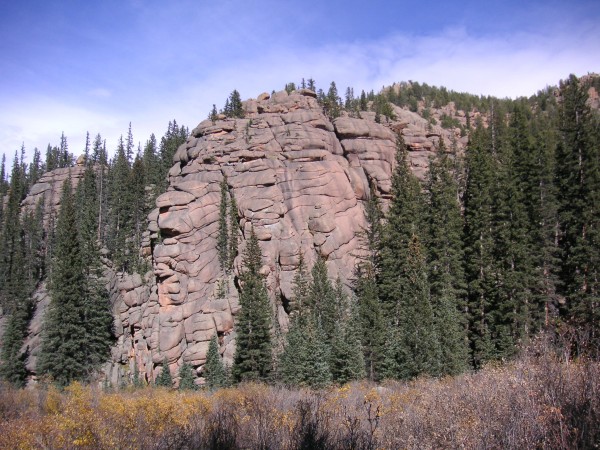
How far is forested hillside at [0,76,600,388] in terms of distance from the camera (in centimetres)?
3659

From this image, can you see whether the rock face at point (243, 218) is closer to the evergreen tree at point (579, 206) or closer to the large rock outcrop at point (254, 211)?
the large rock outcrop at point (254, 211)

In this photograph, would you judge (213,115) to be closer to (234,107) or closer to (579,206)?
(234,107)

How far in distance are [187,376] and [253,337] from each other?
8.24m

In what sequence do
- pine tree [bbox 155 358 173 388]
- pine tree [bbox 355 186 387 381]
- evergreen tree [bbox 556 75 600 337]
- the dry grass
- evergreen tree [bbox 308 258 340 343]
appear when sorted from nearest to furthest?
1. the dry grass
2. evergreen tree [bbox 556 75 600 337]
3. pine tree [bbox 355 186 387 381]
4. evergreen tree [bbox 308 258 340 343]
5. pine tree [bbox 155 358 173 388]

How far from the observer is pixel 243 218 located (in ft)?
170

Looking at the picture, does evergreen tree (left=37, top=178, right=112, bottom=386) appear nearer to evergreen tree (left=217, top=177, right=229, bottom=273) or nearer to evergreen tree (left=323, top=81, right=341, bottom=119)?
evergreen tree (left=217, top=177, right=229, bottom=273)

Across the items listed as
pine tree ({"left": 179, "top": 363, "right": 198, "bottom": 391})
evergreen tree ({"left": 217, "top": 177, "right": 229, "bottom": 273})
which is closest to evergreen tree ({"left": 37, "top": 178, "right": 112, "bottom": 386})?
pine tree ({"left": 179, "top": 363, "right": 198, "bottom": 391})

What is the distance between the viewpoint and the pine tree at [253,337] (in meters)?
37.6

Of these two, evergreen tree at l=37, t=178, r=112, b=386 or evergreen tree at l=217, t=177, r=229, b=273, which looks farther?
evergreen tree at l=217, t=177, r=229, b=273

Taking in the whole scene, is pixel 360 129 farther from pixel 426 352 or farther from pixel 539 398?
pixel 539 398

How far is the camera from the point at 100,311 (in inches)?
2056

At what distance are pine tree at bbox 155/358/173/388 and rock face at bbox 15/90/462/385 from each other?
939 mm

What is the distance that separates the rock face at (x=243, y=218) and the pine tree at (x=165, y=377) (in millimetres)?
939

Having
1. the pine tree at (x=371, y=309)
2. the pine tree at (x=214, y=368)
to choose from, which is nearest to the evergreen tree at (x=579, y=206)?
the pine tree at (x=371, y=309)
